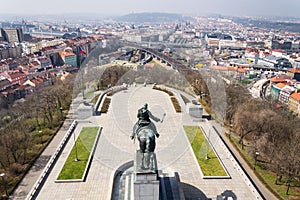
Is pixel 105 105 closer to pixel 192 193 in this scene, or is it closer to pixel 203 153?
pixel 203 153

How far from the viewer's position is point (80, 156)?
1991cm

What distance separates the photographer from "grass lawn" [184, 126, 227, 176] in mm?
18344

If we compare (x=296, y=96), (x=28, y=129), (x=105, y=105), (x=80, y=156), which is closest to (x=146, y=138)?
(x=80, y=156)

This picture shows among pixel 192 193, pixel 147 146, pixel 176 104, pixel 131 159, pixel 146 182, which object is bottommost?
pixel 192 193

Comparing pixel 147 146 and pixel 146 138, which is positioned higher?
pixel 146 138

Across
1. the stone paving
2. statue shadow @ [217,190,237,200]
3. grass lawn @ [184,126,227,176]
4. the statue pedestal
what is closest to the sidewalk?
the stone paving

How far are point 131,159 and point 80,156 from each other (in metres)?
3.91

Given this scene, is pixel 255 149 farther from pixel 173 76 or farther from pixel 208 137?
pixel 173 76

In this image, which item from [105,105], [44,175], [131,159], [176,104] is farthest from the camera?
[176,104]

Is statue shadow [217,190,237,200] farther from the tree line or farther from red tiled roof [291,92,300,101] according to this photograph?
red tiled roof [291,92,300,101]

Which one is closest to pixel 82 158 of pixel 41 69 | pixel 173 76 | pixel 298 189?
pixel 298 189

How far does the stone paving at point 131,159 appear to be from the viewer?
16.2m

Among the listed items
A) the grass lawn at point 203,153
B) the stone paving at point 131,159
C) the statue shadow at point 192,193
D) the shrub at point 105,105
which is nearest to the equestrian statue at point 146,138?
the stone paving at point 131,159

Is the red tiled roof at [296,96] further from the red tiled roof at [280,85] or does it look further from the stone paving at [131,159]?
the stone paving at [131,159]
